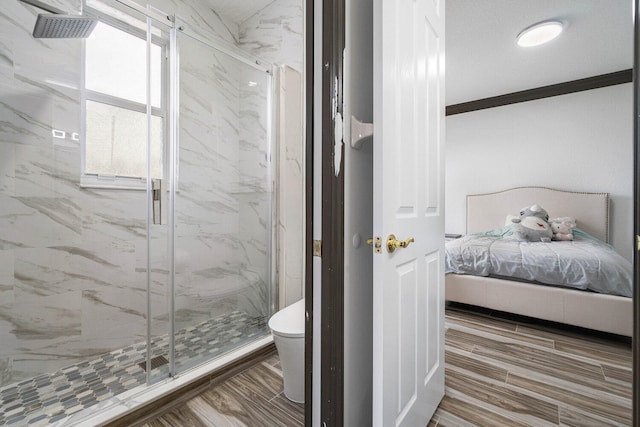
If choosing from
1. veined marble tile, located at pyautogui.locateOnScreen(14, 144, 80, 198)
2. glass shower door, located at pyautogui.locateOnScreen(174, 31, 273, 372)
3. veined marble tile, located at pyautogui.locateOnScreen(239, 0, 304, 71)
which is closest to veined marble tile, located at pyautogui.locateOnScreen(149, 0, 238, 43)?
veined marble tile, located at pyautogui.locateOnScreen(239, 0, 304, 71)

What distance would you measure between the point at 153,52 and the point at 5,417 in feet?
6.78

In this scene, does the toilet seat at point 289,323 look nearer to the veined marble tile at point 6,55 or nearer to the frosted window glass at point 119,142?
the frosted window glass at point 119,142

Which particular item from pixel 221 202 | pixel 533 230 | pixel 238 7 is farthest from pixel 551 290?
pixel 238 7

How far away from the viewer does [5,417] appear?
131 centimetres

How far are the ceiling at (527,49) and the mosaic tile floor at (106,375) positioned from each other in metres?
3.07

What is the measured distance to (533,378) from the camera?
1737 millimetres

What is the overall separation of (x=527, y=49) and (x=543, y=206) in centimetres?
203

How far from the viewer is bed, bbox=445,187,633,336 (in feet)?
7.11

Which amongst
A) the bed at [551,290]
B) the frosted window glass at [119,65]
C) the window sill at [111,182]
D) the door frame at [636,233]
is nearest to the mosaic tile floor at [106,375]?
the window sill at [111,182]

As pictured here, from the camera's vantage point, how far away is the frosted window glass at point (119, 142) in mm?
1893

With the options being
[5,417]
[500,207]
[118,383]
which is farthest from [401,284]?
[500,207]

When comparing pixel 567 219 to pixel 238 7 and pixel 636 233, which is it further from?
pixel 238 7

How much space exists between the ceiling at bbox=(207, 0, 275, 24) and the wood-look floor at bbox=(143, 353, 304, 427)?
2.94 metres

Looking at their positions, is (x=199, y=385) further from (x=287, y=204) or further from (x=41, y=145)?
(x=41, y=145)
